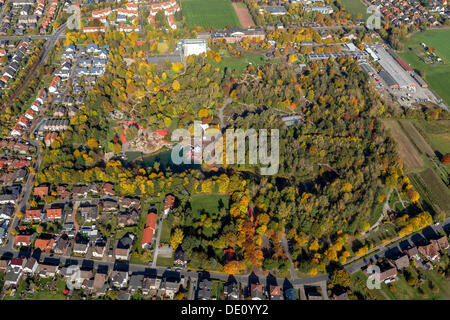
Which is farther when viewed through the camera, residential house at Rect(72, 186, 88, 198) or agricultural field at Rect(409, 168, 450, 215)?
agricultural field at Rect(409, 168, 450, 215)

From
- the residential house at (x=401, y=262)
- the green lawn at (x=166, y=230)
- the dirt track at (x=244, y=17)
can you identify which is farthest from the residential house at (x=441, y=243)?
the dirt track at (x=244, y=17)

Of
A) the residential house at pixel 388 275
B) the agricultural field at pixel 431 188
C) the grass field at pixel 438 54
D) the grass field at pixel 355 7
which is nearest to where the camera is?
the residential house at pixel 388 275

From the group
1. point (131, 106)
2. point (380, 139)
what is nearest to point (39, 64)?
point (131, 106)

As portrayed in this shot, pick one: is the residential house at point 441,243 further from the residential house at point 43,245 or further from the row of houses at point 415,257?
the residential house at point 43,245

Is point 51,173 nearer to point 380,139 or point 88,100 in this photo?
point 88,100

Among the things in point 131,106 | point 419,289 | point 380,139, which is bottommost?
point 419,289

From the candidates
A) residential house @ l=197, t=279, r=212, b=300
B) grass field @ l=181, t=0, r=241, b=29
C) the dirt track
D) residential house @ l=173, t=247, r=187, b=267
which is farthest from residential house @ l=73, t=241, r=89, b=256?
the dirt track

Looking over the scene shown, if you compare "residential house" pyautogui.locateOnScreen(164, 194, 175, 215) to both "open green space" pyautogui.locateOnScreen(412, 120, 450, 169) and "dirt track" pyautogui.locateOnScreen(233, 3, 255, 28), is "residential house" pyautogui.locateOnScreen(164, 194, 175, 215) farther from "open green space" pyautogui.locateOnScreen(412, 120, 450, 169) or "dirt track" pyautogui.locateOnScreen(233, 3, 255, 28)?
"dirt track" pyautogui.locateOnScreen(233, 3, 255, 28)
